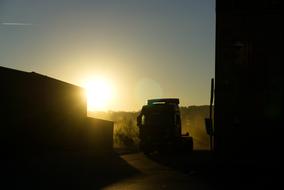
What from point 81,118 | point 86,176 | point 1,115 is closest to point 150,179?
point 86,176

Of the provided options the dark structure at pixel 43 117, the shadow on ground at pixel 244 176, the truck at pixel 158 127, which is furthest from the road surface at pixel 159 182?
the truck at pixel 158 127

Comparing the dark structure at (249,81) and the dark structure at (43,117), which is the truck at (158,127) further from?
the dark structure at (249,81)

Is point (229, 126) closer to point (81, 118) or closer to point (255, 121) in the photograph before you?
point (255, 121)

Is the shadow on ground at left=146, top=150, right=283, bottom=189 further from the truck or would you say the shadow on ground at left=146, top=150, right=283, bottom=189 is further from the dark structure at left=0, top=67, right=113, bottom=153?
the truck

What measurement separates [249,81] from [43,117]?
2556 cm

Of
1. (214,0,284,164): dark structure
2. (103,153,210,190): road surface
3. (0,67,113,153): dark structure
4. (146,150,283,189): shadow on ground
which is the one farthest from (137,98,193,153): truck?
(214,0,284,164): dark structure

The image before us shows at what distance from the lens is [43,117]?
43.8m

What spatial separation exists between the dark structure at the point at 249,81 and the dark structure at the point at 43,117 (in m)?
19.5

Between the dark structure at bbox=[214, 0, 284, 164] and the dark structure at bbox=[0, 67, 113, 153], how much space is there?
19.5m

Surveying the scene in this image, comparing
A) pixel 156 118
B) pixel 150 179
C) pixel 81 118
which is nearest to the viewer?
pixel 150 179

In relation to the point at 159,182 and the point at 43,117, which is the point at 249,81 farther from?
the point at 43,117

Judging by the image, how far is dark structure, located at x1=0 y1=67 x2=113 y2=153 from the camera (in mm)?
38344

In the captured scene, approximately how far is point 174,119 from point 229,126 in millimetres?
23674

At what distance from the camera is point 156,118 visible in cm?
4366
